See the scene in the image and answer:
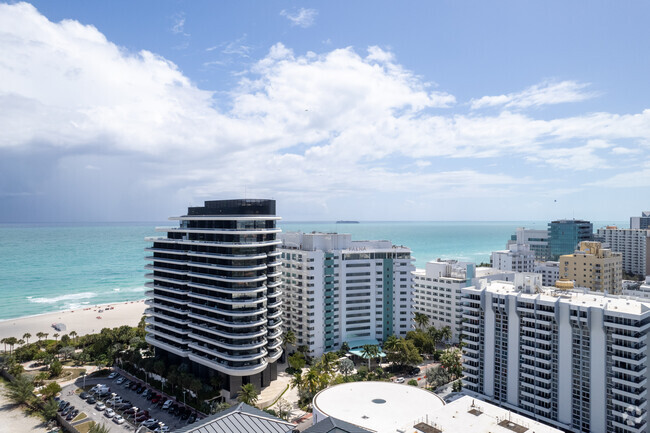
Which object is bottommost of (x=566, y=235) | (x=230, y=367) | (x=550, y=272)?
(x=230, y=367)

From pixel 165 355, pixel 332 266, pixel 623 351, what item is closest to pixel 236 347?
pixel 165 355

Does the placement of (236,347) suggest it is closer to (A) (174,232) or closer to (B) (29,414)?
(A) (174,232)

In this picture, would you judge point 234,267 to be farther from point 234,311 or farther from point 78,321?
point 78,321

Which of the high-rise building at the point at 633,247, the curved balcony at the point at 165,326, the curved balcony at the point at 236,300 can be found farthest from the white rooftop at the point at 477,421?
the high-rise building at the point at 633,247

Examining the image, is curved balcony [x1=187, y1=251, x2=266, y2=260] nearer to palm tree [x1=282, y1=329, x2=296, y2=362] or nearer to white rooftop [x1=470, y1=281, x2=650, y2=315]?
palm tree [x1=282, y1=329, x2=296, y2=362]

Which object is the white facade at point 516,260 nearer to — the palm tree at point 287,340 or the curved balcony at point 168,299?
the palm tree at point 287,340

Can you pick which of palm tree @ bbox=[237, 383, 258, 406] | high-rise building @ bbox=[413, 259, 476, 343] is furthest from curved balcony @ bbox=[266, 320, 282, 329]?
high-rise building @ bbox=[413, 259, 476, 343]

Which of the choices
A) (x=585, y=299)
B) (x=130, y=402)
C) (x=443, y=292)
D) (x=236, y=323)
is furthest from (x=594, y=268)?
(x=130, y=402)
